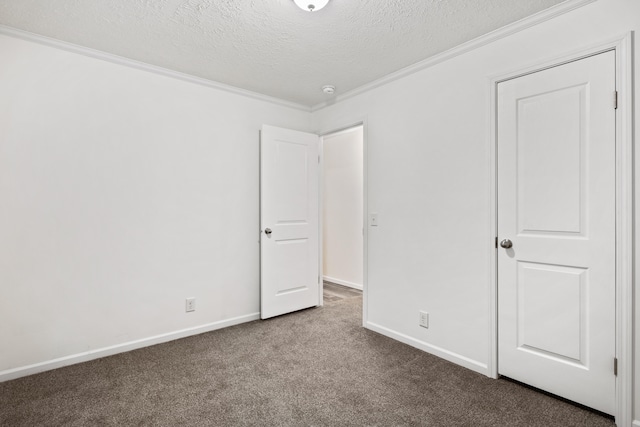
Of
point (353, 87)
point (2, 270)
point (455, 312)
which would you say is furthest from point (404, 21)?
point (2, 270)

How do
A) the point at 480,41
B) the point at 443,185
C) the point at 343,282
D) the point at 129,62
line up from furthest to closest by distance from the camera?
the point at 343,282, the point at 129,62, the point at 443,185, the point at 480,41

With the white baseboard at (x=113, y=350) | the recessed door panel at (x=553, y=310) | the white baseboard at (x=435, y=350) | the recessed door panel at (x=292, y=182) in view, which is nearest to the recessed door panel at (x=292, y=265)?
the recessed door panel at (x=292, y=182)

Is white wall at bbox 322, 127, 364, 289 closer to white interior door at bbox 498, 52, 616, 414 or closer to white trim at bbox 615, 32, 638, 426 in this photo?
white interior door at bbox 498, 52, 616, 414

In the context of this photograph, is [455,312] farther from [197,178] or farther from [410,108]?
[197,178]

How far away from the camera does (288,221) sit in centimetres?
360

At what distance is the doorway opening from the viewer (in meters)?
4.89

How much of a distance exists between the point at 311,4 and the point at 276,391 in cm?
237

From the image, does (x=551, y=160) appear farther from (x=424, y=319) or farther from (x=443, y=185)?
(x=424, y=319)

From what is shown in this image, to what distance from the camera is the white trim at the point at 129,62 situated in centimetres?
226

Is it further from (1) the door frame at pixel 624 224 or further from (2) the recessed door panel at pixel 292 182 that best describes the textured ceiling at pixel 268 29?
(2) the recessed door panel at pixel 292 182

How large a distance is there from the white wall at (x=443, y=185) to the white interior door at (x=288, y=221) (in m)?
0.85

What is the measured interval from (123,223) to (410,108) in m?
2.59

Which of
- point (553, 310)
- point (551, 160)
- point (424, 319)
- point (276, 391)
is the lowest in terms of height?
point (276, 391)

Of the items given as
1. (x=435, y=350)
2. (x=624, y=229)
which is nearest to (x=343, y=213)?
(x=435, y=350)
